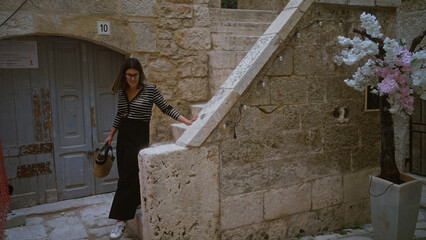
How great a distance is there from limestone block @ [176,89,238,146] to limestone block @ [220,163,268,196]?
0.37 m

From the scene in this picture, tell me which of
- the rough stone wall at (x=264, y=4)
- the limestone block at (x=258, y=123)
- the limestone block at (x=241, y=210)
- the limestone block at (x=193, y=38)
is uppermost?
the rough stone wall at (x=264, y=4)

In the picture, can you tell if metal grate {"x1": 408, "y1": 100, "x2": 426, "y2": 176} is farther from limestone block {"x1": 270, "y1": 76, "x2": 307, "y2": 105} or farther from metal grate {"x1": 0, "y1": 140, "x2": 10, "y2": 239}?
metal grate {"x1": 0, "y1": 140, "x2": 10, "y2": 239}

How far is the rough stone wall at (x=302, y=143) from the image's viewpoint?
3209 millimetres

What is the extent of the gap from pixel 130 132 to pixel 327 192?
198 centimetres

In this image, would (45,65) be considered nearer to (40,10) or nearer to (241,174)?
(40,10)

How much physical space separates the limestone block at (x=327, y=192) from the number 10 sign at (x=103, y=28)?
2.90 meters

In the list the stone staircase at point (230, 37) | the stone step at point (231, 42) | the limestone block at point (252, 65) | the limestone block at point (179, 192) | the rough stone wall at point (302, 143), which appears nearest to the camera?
the limestone block at point (179, 192)

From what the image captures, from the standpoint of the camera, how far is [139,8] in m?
4.57

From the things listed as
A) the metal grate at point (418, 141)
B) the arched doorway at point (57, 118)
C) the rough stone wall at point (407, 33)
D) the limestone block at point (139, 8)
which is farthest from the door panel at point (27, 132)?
the metal grate at point (418, 141)

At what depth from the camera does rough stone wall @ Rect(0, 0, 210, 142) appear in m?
4.24

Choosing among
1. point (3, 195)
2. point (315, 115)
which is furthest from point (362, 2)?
point (3, 195)

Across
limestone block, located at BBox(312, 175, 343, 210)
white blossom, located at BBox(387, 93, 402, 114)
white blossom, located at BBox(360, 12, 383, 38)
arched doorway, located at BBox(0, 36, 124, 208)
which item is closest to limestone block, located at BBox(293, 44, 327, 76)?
white blossom, located at BBox(360, 12, 383, 38)

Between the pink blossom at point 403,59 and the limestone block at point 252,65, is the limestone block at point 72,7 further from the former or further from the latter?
the pink blossom at point 403,59

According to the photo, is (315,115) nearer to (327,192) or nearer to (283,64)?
(283,64)
